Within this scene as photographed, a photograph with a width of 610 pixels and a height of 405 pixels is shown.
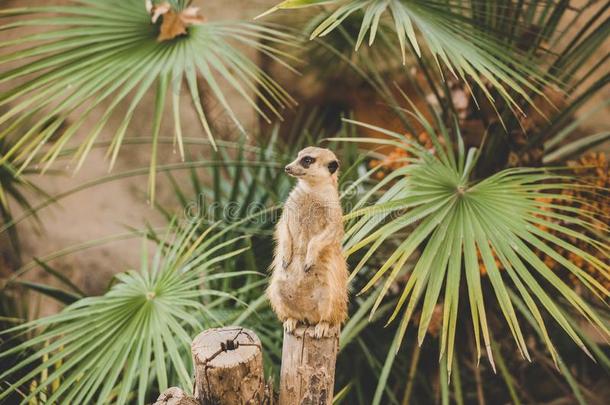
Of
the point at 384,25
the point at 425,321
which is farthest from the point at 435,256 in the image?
the point at 384,25

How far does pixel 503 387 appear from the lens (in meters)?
2.37

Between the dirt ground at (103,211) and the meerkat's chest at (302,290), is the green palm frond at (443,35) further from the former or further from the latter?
the dirt ground at (103,211)

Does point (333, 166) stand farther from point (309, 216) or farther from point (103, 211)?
point (103, 211)

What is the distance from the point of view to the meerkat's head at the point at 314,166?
43.1 inches

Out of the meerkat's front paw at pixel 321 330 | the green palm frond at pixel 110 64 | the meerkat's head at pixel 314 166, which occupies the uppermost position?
the green palm frond at pixel 110 64

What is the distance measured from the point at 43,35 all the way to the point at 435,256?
106 cm

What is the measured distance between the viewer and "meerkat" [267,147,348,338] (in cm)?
111

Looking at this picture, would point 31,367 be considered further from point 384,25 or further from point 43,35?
point 384,25

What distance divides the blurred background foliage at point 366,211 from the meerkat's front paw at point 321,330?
0.13 meters

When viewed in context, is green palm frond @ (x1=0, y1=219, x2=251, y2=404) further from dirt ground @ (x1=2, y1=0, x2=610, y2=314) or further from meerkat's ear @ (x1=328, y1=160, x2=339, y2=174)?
dirt ground @ (x1=2, y1=0, x2=610, y2=314)

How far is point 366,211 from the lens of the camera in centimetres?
122

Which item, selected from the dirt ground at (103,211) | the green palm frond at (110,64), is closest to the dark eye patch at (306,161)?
the green palm frond at (110,64)

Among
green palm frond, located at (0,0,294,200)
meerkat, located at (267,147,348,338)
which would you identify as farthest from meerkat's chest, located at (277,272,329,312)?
green palm frond, located at (0,0,294,200)

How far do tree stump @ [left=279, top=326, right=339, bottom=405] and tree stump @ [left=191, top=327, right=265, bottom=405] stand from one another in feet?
0.23
